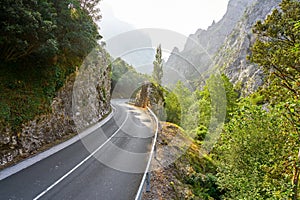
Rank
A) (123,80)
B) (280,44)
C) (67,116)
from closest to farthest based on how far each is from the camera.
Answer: (280,44), (67,116), (123,80)

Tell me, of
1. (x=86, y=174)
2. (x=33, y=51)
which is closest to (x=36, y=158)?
(x=86, y=174)

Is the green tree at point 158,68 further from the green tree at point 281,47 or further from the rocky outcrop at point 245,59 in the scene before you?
the rocky outcrop at point 245,59

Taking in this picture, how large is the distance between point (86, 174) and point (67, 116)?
307 inches

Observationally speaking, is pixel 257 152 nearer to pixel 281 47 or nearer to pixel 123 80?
pixel 281 47

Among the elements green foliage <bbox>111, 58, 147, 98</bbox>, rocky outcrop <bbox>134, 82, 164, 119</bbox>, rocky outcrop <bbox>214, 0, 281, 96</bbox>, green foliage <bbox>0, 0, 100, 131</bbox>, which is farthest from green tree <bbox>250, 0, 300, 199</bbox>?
rocky outcrop <bbox>214, 0, 281, 96</bbox>

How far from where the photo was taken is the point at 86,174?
8758mm

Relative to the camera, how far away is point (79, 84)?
18.1 metres

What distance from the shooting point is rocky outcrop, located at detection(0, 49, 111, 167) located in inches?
389

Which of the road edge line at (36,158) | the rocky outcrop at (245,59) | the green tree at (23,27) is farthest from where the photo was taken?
the rocky outcrop at (245,59)

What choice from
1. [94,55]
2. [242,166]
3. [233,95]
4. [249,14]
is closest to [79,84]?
[94,55]

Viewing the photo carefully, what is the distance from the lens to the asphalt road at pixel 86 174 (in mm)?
7098

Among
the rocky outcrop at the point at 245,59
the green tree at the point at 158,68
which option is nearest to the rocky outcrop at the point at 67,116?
the green tree at the point at 158,68

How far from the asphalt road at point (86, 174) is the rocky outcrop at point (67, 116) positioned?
4.17 ft

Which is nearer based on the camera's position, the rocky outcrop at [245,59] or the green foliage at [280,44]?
the green foliage at [280,44]
